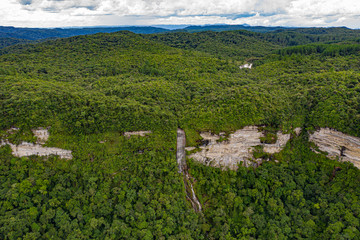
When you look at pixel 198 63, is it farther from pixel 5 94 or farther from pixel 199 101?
pixel 5 94

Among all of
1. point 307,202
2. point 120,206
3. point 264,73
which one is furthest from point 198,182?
point 264,73

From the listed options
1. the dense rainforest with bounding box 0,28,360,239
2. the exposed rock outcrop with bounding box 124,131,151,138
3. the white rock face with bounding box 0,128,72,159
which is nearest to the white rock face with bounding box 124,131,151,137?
the exposed rock outcrop with bounding box 124,131,151,138

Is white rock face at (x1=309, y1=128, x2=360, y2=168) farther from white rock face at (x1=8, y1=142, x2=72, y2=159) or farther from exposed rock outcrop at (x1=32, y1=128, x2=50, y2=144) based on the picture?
exposed rock outcrop at (x1=32, y1=128, x2=50, y2=144)

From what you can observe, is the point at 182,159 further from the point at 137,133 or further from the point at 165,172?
the point at 137,133

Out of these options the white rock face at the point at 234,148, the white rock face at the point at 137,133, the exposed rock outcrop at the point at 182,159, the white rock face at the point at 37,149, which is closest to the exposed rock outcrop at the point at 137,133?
the white rock face at the point at 137,133

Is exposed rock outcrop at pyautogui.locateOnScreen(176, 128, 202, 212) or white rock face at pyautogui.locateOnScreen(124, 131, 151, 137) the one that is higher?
white rock face at pyautogui.locateOnScreen(124, 131, 151, 137)

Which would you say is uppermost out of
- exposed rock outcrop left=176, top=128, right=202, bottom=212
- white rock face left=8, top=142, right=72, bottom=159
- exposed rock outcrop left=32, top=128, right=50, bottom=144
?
exposed rock outcrop left=32, top=128, right=50, bottom=144

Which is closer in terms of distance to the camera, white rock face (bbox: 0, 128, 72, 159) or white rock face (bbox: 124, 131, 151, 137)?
white rock face (bbox: 0, 128, 72, 159)
